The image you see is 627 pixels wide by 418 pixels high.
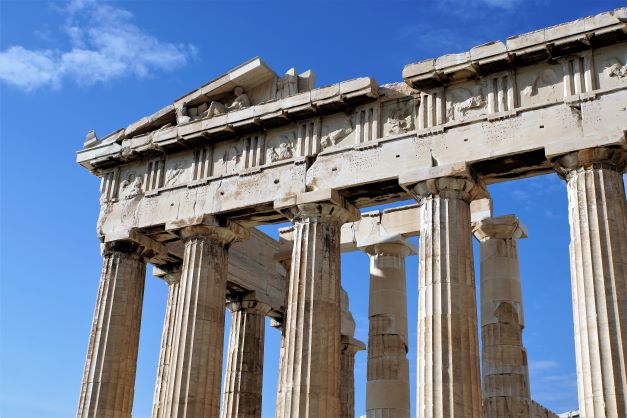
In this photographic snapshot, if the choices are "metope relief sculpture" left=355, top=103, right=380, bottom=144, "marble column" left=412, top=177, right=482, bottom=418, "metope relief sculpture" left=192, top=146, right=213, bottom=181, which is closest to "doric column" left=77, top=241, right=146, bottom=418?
"metope relief sculpture" left=192, top=146, right=213, bottom=181

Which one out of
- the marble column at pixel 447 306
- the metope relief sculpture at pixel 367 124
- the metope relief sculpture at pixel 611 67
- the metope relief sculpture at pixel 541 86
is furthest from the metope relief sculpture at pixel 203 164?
the metope relief sculpture at pixel 611 67

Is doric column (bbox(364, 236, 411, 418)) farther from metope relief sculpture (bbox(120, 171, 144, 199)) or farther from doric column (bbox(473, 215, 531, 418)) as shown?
metope relief sculpture (bbox(120, 171, 144, 199))

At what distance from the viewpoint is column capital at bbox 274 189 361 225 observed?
23.4 metres

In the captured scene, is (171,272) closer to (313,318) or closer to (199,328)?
(199,328)

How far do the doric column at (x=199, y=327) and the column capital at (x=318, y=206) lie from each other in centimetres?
260

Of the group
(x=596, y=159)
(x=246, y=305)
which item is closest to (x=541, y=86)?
(x=596, y=159)

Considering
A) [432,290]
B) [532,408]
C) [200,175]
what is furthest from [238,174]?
[532,408]

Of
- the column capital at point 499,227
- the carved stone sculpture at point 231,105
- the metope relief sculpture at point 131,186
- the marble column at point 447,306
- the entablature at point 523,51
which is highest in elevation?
the carved stone sculpture at point 231,105

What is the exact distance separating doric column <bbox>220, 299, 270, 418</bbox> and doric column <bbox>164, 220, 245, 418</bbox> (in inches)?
224

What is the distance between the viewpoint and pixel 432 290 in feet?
68.3

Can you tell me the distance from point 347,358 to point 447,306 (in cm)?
1537

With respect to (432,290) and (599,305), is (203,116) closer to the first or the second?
(432,290)

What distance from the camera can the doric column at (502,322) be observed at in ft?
81.5

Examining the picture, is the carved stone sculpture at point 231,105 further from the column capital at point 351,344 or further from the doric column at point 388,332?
the column capital at point 351,344
